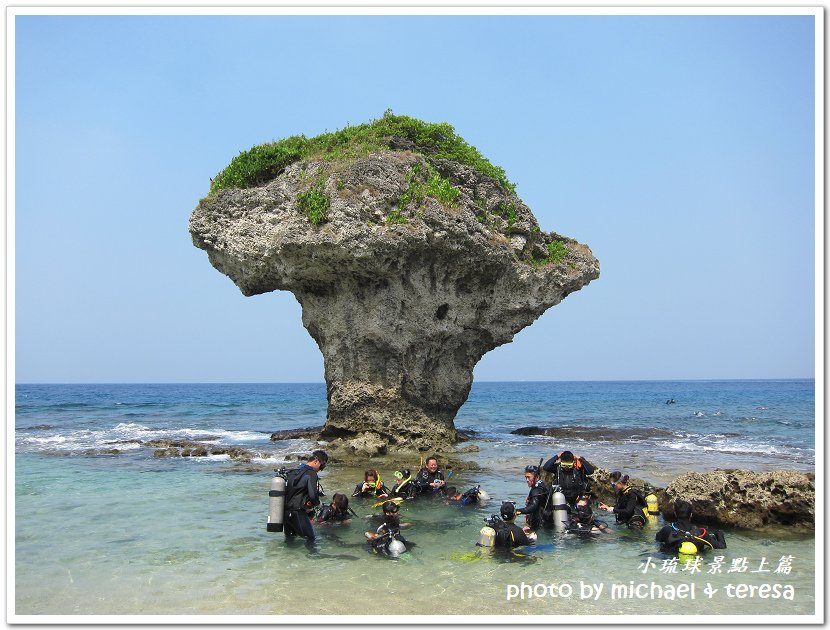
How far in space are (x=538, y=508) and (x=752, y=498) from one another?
3991 millimetres

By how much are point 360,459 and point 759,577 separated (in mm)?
12144

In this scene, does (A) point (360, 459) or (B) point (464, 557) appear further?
→ (A) point (360, 459)

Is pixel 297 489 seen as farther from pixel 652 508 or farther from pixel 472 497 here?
pixel 652 508

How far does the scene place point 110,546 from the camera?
10523 mm

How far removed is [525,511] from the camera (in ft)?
37.0

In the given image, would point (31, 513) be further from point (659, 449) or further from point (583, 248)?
point (659, 449)

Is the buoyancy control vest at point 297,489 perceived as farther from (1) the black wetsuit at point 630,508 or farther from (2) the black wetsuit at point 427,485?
(1) the black wetsuit at point 630,508

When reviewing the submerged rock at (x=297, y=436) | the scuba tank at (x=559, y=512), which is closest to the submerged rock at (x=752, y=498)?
the scuba tank at (x=559, y=512)

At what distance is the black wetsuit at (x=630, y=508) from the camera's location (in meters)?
11.5

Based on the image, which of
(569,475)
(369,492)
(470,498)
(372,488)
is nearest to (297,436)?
(369,492)

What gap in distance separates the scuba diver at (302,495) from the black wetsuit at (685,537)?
18.2ft

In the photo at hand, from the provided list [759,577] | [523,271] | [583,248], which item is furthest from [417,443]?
[759,577]

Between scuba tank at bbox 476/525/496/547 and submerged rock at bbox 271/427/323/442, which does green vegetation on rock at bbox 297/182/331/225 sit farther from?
scuba tank at bbox 476/525/496/547

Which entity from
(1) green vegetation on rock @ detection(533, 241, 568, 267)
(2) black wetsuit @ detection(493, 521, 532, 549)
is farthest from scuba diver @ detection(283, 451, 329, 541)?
(1) green vegetation on rock @ detection(533, 241, 568, 267)
